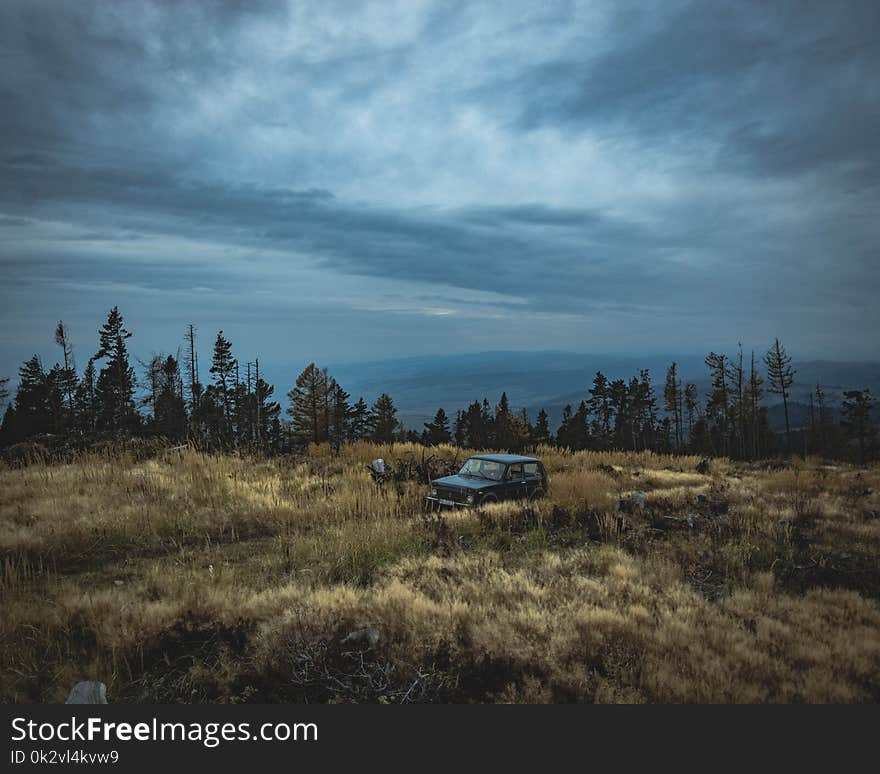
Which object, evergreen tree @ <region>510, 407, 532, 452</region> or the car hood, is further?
evergreen tree @ <region>510, 407, 532, 452</region>

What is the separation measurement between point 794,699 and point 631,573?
2666mm

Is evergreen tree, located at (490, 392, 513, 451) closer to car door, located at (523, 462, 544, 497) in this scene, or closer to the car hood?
car door, located at (523, 462, 544, 497)

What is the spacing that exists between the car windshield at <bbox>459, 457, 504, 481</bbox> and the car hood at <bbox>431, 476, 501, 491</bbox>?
0.16 metres

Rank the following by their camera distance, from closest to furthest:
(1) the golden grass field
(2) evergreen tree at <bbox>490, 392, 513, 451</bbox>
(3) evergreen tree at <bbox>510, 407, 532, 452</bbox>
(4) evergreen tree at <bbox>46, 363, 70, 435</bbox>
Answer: (1) the golden grass field, (4) evergreen tree at <bbox>46, 363, 70, 435</bbox>, (2) evergreen tree at <bbox>490, 392, 513, 451</bbox>, (3) evergreen tree at <bbox>510, 407, 532, 452</bbox>

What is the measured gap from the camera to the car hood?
10110mm

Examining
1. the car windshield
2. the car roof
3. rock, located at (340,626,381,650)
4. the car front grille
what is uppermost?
the car roof

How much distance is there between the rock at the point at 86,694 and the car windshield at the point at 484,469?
7.98 metres

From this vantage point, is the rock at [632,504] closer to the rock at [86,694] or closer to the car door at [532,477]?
the car door at [532,477]

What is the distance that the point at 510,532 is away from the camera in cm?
881

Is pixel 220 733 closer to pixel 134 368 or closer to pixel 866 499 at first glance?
pixel 866 499

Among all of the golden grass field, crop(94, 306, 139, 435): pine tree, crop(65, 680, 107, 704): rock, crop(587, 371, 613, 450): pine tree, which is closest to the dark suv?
the golden grass field

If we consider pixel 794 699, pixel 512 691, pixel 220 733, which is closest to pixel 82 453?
pixel 220 733

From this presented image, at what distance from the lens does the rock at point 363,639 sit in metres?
4.55

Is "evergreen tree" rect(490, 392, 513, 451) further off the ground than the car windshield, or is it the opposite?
the car windshield
